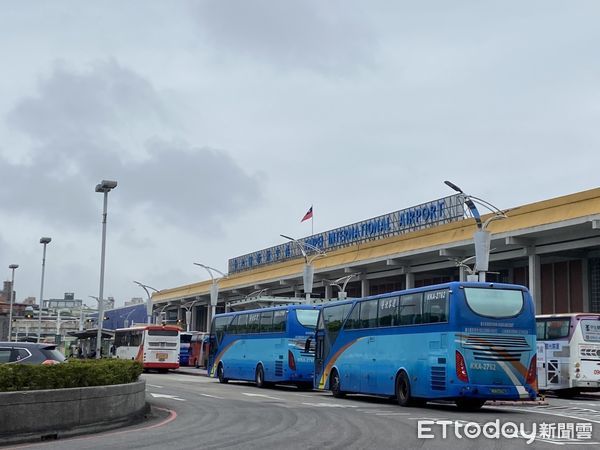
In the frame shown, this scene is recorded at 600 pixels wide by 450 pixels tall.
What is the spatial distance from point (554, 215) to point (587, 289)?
6.87 metres

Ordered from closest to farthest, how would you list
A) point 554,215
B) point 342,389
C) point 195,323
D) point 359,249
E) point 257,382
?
point 342,389
point 257,382
point 554,215
point 359,249
point 195,323

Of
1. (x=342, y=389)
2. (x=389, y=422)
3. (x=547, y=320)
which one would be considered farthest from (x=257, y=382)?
(x=389, y=422)

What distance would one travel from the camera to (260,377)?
114 ft

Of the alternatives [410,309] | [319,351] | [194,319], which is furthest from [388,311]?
[194,319]

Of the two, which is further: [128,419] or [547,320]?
[547,320]

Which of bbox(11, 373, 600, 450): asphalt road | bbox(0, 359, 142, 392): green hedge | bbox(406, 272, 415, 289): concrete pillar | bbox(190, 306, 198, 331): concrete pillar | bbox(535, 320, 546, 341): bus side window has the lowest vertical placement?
bbox(11, 373, 600, 450): asphalt road

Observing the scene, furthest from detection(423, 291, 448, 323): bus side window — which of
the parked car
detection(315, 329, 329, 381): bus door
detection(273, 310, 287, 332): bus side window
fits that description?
detection(273, 310, 287, 332): bus side window

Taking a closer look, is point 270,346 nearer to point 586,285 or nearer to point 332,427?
point 332,427

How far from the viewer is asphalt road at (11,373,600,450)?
13.8 metres

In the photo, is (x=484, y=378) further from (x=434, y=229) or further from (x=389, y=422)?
(x=434, y=229)

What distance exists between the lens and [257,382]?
34938mm

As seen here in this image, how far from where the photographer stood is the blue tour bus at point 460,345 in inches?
825

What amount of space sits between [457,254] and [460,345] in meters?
25.5

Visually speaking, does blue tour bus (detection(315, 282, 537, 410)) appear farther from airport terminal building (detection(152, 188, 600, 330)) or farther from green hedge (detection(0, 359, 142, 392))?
airport terminal building (detection(152, 188, 600, 330))
